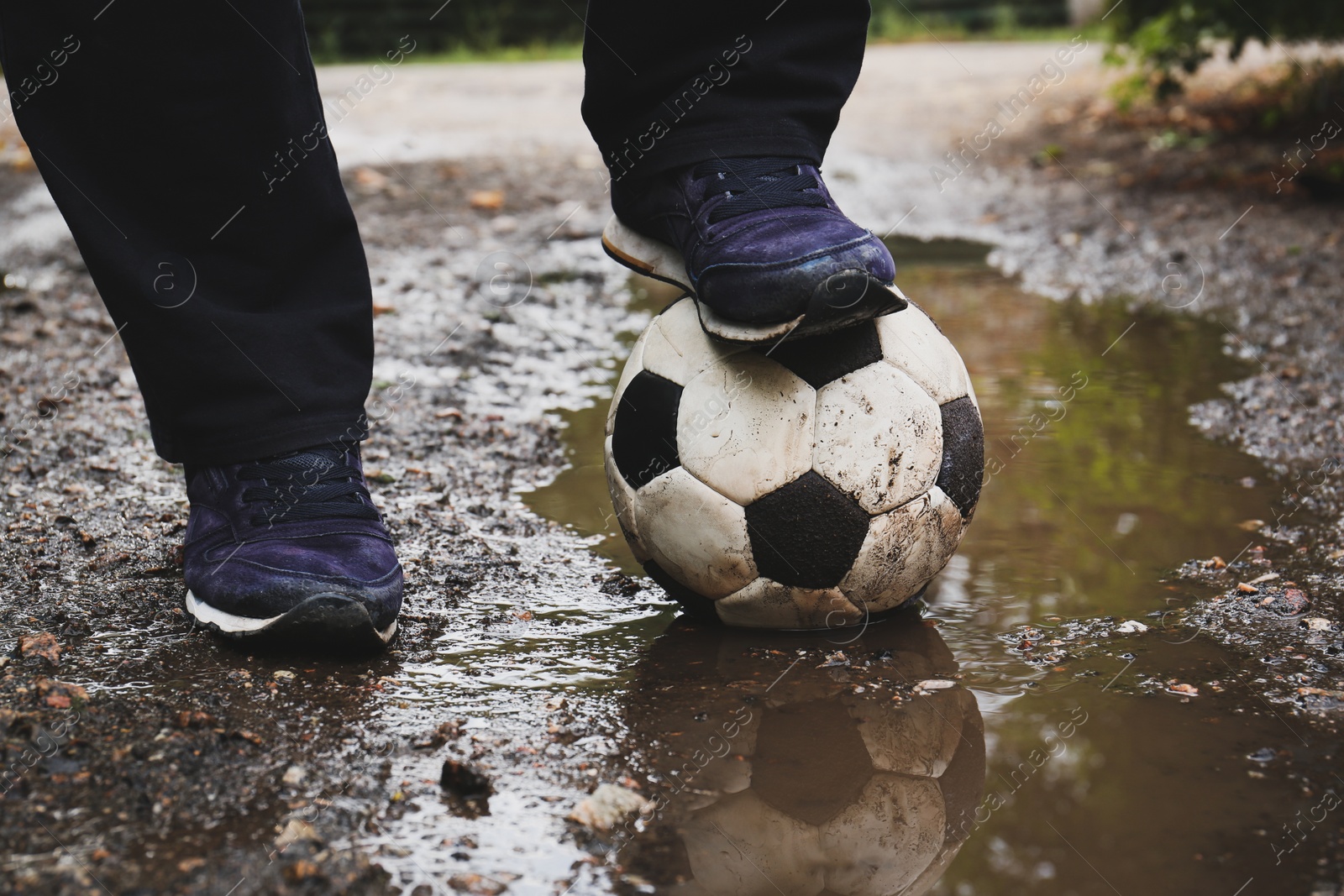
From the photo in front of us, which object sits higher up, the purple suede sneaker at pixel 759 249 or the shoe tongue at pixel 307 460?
the purple suede sneaker at pixel 759 249

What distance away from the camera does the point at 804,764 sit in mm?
1539

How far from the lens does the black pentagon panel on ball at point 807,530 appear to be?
1.84m

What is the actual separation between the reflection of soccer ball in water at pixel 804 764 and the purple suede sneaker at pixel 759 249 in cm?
51

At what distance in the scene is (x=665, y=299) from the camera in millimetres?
4246

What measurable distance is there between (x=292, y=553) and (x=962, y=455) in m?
1.07

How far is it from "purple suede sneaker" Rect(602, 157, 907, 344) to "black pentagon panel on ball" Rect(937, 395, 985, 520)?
8.9 inches

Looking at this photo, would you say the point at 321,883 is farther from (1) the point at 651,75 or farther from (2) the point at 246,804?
(1) the point at 651,75

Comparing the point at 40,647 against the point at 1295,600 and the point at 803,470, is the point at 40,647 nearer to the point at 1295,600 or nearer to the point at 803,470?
the point at 803,470

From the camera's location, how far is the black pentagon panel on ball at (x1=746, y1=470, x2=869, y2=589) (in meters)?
1.84

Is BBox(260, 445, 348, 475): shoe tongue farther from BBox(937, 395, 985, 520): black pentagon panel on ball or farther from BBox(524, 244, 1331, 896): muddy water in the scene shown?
BBox(937, 395, 985, 520): black pentagon panel on ball

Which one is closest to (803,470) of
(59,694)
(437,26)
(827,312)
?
(827,312)

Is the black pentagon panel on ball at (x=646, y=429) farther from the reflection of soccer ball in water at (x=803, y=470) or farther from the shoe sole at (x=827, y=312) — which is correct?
the shoe sole at (x=827, y=312)

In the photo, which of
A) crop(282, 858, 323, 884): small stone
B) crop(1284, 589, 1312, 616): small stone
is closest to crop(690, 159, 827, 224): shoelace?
crop(1284, 589, 1312, 616): small stone

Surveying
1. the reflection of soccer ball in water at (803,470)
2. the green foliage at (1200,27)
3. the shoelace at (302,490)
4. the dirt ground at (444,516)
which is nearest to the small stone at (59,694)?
the dirt ground at (444,516)
